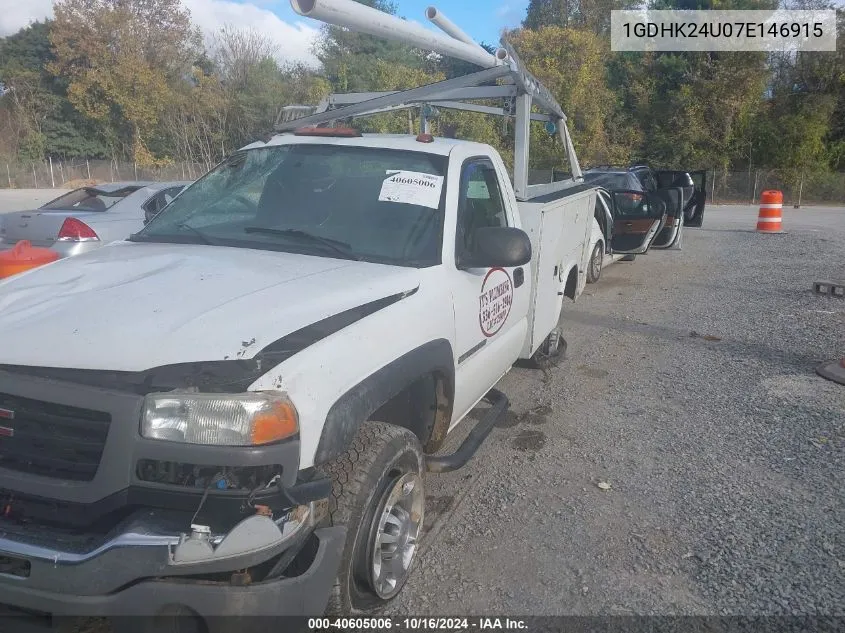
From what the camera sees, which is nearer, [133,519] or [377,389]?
[133,519]

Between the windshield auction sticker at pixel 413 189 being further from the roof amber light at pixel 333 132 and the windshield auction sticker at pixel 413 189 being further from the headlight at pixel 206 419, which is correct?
the headlight at pixel 206 419

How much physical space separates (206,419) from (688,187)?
12.8 metres

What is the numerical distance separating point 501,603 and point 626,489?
1354 millimetres

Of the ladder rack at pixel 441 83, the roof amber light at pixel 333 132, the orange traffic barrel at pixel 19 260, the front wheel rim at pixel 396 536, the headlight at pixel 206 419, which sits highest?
the ladder rack at pixel 441 83

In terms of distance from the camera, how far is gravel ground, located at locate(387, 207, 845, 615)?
10.2 feet

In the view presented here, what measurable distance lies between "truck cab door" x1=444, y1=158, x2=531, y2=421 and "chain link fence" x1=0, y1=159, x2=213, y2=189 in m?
41.4

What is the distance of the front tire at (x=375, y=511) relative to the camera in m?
2.56

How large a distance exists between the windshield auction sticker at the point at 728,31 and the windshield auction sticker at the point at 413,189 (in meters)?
33.5

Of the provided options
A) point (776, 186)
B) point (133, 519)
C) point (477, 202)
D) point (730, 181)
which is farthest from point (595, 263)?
point (776, 186)

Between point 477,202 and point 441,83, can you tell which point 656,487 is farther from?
point 441,83

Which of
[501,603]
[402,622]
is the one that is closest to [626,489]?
[501,603]

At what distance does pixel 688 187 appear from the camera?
13.3 metres

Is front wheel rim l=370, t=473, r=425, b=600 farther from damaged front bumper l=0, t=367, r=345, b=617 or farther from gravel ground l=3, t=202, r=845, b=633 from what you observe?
damaged front bumper l=0, t=367, r=345, b=617

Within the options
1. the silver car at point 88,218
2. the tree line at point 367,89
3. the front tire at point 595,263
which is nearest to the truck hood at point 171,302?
the silver car at point 88,218
